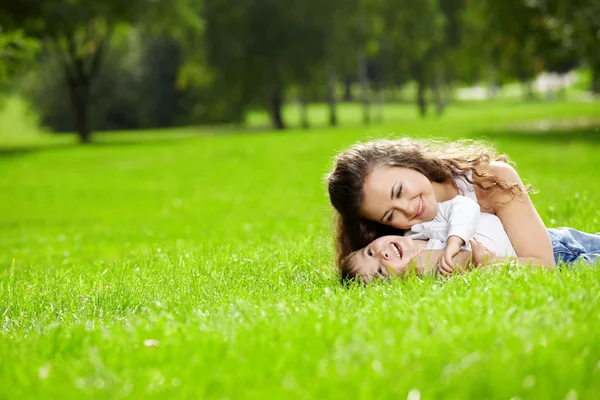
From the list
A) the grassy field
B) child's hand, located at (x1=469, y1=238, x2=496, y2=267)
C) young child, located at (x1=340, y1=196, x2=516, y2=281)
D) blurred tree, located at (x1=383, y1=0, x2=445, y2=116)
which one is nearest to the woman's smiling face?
young child, located at (x1=340, y1=196, x2=516, y2=281)

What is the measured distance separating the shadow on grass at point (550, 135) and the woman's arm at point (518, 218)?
19.3 metres

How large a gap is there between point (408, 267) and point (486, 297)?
4.13 feet

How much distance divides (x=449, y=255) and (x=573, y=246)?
4.05ft

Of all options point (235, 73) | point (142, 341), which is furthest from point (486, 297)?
point (235, 73)

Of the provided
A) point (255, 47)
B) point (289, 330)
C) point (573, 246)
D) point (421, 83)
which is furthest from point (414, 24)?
point (289, 330)

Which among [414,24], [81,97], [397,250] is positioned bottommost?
[81,97]

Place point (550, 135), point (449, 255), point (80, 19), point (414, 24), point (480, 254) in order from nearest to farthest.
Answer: point (449, 255), point (480, 254), point (550, 135), point (80, 19), point (414, 24)

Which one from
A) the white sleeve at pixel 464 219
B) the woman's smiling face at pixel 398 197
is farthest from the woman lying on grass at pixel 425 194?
the white sleeve at pixel 464 219

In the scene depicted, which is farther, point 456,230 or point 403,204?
point 403,204

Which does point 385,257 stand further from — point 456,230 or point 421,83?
point 421,83

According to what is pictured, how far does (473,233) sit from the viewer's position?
520cm

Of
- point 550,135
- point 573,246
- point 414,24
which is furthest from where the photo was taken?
point 414,24

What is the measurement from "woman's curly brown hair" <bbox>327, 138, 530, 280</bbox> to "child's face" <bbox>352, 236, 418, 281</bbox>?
9.0 inches

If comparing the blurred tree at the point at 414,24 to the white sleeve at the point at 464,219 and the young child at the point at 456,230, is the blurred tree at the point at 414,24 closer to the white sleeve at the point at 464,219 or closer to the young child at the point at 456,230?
the young child at the point at 456,230
